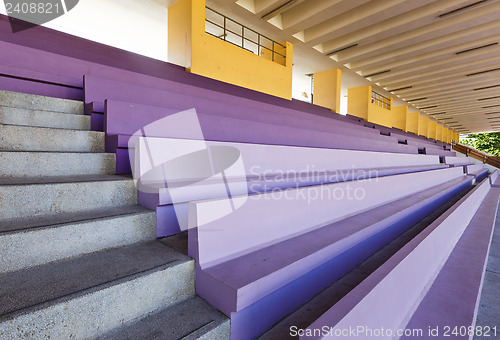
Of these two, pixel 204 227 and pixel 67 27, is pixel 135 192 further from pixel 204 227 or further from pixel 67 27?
pixel 67 27

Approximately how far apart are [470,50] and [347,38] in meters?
2.58

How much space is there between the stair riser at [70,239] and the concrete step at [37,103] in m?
0.93

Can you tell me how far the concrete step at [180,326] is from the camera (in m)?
0.53

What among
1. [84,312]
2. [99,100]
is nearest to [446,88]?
[99,100]

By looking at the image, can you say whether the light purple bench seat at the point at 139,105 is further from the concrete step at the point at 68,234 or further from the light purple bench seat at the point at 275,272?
the light purple bench seat at the point at 275,272

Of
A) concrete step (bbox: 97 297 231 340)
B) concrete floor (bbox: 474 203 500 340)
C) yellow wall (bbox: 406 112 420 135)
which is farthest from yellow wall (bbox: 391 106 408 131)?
concrete step (bbox: 97 297 231 340)

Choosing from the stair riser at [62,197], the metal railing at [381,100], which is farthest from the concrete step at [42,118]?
the metal railing at [381,100]

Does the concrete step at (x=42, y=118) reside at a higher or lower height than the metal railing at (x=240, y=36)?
lower

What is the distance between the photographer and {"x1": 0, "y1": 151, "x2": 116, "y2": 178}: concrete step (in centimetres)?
88

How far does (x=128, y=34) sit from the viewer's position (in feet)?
16.4

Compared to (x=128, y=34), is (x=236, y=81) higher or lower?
lower

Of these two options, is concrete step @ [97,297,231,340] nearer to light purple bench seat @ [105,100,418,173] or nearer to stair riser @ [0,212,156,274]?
stair riser @ [0,212,156,274]

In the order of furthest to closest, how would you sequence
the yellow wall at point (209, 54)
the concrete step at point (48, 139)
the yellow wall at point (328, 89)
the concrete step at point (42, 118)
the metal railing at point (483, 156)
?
the metal railing at point (483, 156) → the yellow wall at point (328, 89) → the yellow wall at point (209, 54) → the concrete step at point (42, 118) → the concrete step at point (48, 139)

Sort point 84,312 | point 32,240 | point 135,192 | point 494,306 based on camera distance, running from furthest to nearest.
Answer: point 494,306 < point 135,192 < point 32,240 < point 84,312
